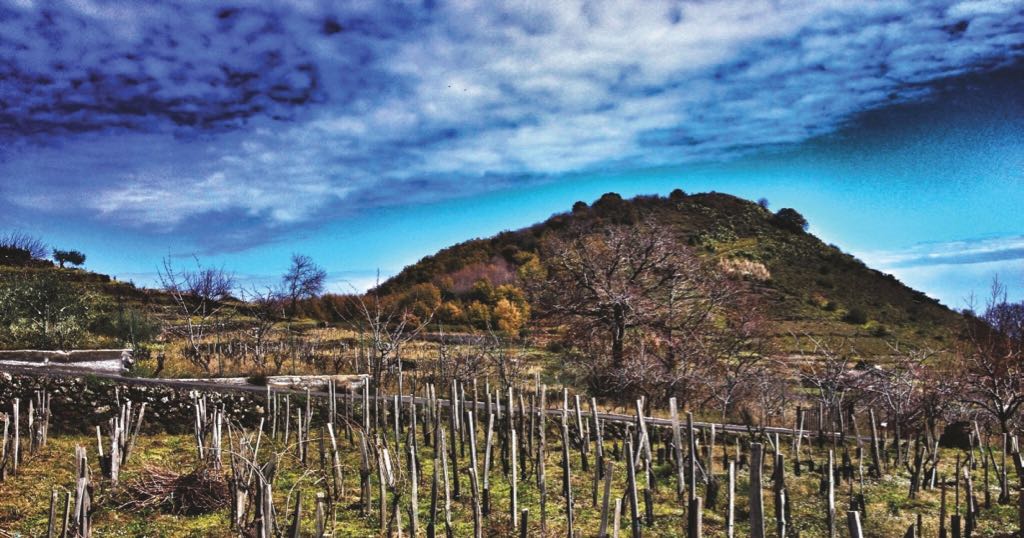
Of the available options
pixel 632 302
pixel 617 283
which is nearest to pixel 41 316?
pixel 617 283

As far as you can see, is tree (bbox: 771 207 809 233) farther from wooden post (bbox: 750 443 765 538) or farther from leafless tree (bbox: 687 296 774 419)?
wooden post (bbox: 750 443 765 538)

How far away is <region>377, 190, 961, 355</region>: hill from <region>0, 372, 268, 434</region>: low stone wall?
26605 mm

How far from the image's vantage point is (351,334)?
1630 inches

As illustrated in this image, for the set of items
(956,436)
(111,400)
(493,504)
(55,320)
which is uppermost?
(55,320)

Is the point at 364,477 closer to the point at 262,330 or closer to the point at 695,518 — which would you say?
the point at 695,518

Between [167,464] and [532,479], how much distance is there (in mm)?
6832

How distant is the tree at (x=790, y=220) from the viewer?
7781cm

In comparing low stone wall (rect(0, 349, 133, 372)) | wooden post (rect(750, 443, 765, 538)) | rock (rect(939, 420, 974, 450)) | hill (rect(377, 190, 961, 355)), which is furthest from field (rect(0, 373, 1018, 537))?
hill (rect(377, 190, 961, 355))

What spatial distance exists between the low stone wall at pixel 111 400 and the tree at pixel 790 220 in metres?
72.5

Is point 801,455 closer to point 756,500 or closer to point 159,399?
point 756,500

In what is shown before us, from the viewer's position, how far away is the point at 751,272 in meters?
58.5

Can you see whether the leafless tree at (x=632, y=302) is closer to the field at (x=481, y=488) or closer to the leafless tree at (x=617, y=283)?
the leafless tree at (x=617, y=283)

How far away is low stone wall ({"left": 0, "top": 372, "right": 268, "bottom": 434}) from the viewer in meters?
16.4

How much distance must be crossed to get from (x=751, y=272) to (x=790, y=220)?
973 inches
